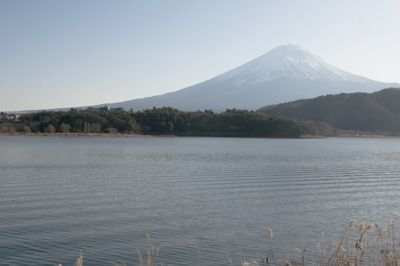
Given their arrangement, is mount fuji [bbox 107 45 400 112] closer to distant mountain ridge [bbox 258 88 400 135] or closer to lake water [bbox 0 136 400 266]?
distant mountain ridge [bbox 258 88 400 135]

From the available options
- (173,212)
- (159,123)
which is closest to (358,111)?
(159,123)

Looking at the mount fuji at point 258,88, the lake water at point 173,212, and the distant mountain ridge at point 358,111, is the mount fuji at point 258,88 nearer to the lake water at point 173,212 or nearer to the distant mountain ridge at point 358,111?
the distant mountain ridge at point 358,111

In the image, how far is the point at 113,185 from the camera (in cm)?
1292

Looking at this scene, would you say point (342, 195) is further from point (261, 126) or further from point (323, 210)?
point (261, 126)

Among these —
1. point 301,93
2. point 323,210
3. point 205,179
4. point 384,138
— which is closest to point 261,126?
point 384,138

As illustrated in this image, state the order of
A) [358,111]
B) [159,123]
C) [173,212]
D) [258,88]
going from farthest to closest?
[258,88], [358,111], [159,123], [173,212]

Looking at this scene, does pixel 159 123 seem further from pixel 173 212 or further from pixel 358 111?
pixel 173 212

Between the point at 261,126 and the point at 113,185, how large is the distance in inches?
2295

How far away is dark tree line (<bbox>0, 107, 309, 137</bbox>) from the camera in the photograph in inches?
2496

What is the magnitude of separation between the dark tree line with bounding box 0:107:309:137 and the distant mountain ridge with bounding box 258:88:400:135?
18.7m

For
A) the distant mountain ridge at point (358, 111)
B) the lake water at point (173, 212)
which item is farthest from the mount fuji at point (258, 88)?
the lake water at point (173, 212)

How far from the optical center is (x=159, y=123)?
227 ft

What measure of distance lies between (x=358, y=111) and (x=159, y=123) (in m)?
44.0

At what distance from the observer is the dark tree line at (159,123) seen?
6341 cm
